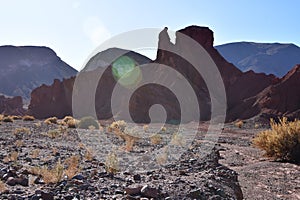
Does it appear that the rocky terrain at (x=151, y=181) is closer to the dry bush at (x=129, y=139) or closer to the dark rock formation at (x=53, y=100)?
the dry bush at (x=129, y=139)

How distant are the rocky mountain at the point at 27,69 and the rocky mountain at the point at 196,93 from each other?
53.0m

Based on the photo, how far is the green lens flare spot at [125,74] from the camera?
196 feet

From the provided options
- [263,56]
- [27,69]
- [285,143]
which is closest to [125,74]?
[285,143]

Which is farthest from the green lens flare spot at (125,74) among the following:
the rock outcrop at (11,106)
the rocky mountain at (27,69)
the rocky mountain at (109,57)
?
the rocky mountain at (27,69)

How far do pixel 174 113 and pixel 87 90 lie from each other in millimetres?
25848

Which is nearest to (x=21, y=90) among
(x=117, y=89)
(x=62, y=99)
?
(x=62, y=99)

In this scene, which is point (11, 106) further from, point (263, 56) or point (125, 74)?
point (263, 56)

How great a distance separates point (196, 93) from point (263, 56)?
115662mm

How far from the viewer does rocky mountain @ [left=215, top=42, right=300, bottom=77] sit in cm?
14812

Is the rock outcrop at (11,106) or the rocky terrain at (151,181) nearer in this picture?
the rocky terrain at (151,181)

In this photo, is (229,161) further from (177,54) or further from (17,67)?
(17,67)

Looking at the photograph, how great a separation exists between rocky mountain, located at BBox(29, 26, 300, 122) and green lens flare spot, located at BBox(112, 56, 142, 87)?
1341 mm

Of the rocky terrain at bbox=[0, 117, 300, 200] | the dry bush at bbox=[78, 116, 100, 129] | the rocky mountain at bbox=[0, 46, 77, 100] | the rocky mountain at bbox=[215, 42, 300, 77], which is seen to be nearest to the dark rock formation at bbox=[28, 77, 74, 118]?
the dry bush at bbox=[78, 116, 100, 129]

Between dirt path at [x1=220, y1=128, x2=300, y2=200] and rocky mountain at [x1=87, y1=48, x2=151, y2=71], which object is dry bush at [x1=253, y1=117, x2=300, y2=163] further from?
rocky mountain at [x1=87, y1=48, x2=151, y2=71]
